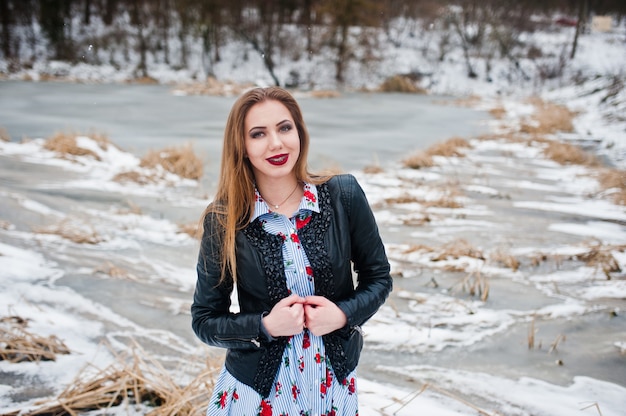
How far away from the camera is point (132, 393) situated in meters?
2.19

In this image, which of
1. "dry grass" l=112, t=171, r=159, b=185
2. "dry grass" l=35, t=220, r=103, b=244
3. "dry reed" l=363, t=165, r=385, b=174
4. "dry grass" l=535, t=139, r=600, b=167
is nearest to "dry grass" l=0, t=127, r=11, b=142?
"dry grass" l=112, t=171, r=159, b=185

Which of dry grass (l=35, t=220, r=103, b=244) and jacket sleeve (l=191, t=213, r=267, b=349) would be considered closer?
jacket sleeve (l=191, t=213, r=267, b=349)

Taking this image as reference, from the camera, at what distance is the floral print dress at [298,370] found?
1.32 metres

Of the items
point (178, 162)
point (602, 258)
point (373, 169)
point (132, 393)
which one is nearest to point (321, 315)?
point (132, 393)

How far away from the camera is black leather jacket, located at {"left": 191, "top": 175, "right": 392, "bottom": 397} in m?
1.31

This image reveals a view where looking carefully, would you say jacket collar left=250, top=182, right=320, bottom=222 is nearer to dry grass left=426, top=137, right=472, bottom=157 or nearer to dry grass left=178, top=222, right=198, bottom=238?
dry grass left=178, top=222, right=198, bottom=238

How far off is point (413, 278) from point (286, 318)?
105 inches

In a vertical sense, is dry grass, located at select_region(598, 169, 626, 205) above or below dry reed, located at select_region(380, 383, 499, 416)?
above

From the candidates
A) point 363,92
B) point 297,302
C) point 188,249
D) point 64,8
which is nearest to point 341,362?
point 297,302

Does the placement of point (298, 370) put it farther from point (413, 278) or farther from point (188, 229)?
point (188, 229)

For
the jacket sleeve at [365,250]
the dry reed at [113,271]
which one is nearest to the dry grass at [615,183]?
the dry reed at [113,271]

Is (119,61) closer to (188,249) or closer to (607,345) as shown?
(188,249)

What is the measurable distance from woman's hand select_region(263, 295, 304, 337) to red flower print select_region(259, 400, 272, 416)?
0.22m

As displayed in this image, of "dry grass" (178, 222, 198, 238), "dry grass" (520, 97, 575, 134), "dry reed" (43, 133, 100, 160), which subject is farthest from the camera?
"dry grass" (520, 97, 575, 134)
